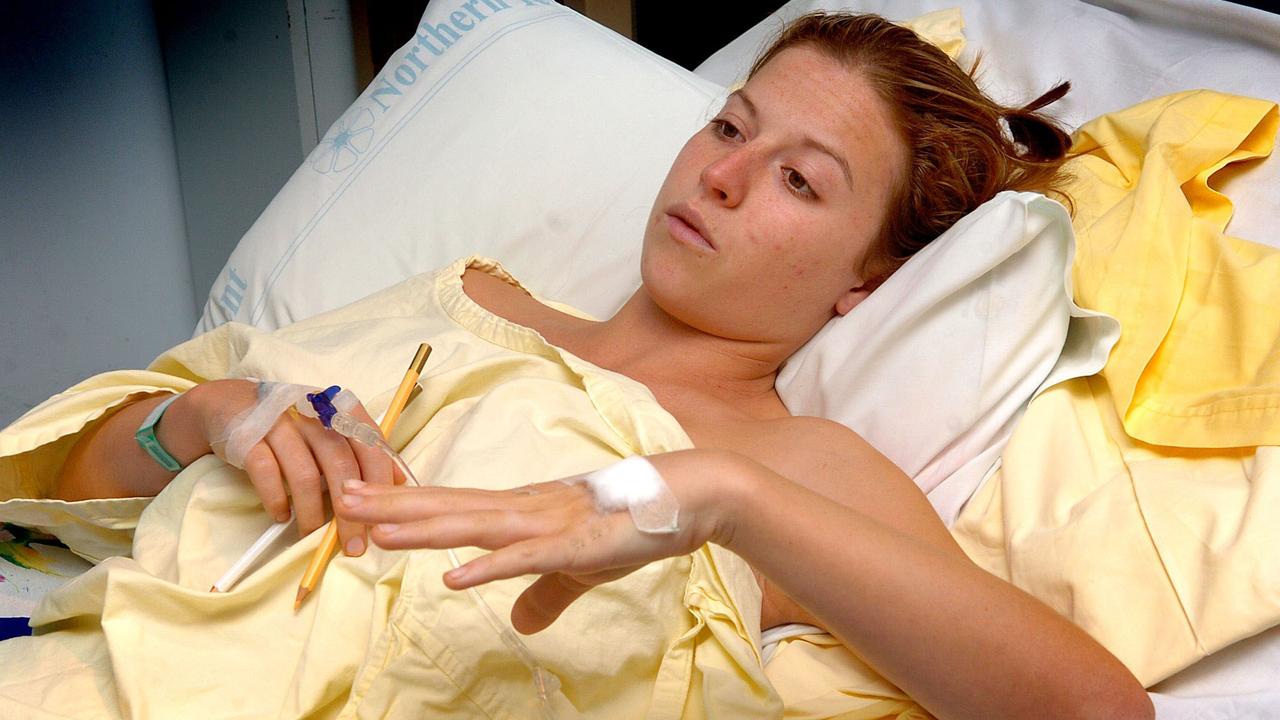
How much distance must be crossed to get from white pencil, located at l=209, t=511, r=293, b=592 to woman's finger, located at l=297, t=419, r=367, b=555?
59mm

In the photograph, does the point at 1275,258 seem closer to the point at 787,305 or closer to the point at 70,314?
the point at 787,305

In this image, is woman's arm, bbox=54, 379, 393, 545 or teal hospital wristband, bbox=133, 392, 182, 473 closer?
woman's arm, bbox=54, 379, 393, 545

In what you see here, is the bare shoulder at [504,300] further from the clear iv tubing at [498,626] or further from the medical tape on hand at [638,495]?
the medical tape on hand at [638,495]

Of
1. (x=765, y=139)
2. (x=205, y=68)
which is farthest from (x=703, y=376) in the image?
(x=205, y=68)

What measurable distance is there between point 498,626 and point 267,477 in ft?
0.80

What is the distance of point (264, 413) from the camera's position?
99 cm

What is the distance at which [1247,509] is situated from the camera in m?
1.00

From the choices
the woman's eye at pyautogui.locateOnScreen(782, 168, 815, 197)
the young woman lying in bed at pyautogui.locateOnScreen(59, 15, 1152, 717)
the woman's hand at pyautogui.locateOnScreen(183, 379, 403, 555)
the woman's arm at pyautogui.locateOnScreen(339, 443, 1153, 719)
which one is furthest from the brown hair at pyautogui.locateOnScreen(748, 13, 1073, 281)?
the woman's hand at pyautogui.locateOnScreen(183, 379, 403, 555)

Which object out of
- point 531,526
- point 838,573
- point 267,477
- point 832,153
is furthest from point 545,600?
point 832,153

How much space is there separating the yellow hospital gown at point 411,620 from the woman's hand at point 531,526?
22 centimetres

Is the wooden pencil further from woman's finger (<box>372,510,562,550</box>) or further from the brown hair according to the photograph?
the brown hair

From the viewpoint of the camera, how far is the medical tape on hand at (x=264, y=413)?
3.19 feet

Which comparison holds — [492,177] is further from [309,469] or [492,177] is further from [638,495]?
[638,495]

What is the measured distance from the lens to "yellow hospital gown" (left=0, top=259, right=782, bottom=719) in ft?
2.98
